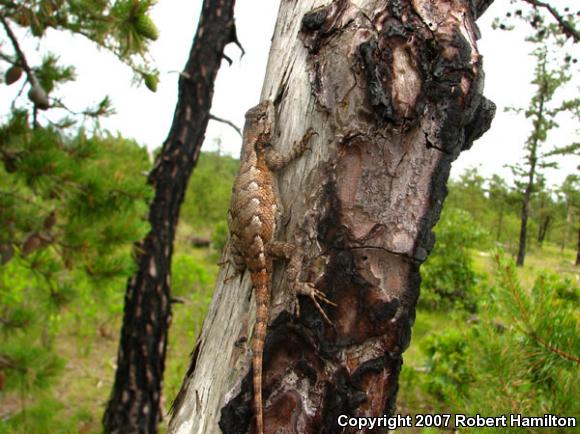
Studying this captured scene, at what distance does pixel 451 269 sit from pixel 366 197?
10296mm

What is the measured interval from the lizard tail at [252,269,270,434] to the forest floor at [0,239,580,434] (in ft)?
8.10

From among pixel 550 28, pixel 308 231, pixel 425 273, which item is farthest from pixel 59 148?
pixel 425 273

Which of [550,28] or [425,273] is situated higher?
[550,28]

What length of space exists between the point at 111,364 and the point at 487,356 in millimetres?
5934

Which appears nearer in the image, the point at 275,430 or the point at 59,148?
the point at 275,430

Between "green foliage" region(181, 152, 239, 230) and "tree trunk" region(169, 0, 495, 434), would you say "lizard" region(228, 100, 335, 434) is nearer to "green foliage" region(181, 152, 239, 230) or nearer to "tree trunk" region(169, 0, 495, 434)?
"tree trunk" region(169, 0, 495, 434)

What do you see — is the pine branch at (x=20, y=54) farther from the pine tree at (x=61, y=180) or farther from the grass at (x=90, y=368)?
the grass at (x=90, y=368)

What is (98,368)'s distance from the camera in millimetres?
7004

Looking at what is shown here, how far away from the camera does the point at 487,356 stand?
2668 millimetres

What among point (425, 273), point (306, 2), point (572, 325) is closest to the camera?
point (306, 2)

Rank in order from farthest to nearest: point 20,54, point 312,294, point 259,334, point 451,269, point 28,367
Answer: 1. point 451,269
2. point 28,367
3. point 20,54
4. point 259,334
5. point 312,294

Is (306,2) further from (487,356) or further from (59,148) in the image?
(487,356)

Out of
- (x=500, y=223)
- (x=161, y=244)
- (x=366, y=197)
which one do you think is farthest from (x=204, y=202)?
(x=500, y=223)

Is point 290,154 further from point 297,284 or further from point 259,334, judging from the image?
point 259,334
